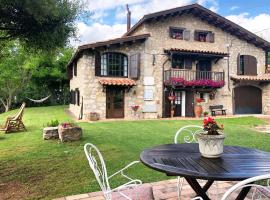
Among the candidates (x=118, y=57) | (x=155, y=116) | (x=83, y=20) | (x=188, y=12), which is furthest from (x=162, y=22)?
(x=83, y=20)

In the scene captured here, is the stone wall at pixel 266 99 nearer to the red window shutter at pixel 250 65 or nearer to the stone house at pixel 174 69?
the stone house at pixel 174 69

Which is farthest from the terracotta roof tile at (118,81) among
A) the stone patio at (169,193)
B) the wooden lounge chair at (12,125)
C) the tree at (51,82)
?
the stone patio at (169,193)

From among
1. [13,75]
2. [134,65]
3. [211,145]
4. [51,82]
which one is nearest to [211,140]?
[211,145]

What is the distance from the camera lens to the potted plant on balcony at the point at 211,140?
2654 millimetres

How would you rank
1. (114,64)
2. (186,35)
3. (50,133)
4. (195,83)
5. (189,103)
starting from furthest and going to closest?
(186,35)
(189,103)
(195,83)
(114,64)
(50,133)

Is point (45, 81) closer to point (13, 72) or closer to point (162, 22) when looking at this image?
point (13, 72)

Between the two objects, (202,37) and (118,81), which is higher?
(202,37)

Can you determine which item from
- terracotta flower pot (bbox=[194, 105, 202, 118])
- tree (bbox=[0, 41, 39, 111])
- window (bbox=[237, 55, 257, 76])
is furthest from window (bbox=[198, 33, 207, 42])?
tree (bbox=[0, 41, 39, 111])

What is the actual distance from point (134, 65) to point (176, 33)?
388 centimetres

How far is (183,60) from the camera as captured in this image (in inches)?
698

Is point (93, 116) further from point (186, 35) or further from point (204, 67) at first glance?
point (204, 67)

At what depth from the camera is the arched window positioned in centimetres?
1573

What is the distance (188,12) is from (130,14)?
4.66 meters

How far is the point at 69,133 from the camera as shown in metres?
7.87
